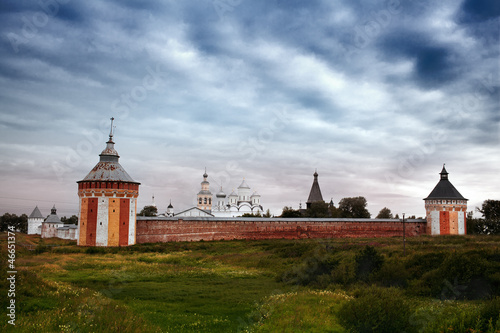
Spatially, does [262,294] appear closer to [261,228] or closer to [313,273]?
[313,273]

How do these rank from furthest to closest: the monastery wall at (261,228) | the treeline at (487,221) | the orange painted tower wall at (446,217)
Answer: the treeline at (487,221), the orange painted tower wall at (446,217), the monastery wall at (261,228)

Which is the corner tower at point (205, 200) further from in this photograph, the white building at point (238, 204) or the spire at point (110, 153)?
the spire at point (110, 153)

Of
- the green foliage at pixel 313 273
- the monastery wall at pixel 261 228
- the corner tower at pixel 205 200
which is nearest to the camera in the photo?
the green foliage at pixel 313 273

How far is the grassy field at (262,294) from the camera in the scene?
360 inches

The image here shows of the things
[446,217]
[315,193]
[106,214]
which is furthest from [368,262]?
[315,193]

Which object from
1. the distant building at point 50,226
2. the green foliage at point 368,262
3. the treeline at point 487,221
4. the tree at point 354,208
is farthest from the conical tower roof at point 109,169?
the treeline at point 487,221

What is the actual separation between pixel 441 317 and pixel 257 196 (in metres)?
72.3

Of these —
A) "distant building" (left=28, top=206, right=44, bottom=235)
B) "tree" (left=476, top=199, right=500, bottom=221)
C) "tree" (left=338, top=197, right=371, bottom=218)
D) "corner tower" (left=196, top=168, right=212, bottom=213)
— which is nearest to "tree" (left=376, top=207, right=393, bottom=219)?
"tree" (left=338, top=197, right=371, bottom=218)

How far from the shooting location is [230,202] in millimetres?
79188

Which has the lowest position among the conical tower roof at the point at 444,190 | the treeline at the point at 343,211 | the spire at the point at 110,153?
the treeline at the point at 343,211

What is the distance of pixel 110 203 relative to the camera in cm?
3064

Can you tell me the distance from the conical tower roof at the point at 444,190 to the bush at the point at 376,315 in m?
38.9

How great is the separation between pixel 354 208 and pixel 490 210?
55.1 feet

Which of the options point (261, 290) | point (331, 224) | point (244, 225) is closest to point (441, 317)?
→ point (261, 290)
